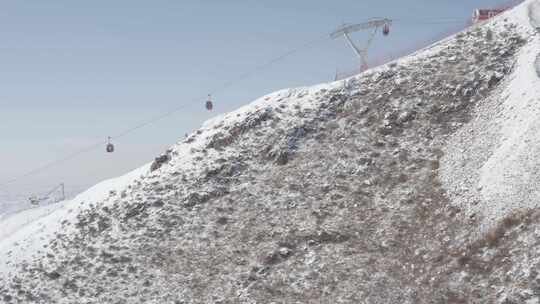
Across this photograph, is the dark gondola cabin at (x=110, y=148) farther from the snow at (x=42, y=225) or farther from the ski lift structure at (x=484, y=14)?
the ski lift structure at (x=484, y=14)

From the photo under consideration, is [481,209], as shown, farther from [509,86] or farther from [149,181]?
[149,181]

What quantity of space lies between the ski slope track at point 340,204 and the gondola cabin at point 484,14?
11.6ft

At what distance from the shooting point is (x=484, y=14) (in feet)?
165

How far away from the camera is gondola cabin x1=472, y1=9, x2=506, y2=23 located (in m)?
49.7

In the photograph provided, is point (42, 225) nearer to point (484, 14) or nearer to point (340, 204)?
point (340, 204)

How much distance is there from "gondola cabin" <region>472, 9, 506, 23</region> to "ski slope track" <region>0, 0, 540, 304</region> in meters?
3.55

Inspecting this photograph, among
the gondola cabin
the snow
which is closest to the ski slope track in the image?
the snow

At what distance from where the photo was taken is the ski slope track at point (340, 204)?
25.8 m

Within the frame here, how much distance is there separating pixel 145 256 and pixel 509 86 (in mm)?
26502

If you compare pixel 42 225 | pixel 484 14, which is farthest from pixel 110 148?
pixel 484 14

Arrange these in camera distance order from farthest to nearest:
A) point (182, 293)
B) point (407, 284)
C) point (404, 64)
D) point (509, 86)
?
point (404, 64) < point (509, 86) < point (182, 293) < point (407, 284)

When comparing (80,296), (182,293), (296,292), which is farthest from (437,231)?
(80,296)

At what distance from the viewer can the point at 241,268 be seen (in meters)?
30.2

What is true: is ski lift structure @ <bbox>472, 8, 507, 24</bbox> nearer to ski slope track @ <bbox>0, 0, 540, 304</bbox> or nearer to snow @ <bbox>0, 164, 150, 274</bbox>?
ski slope track @ <bbox>0, 0, 540, 304</bbox>
